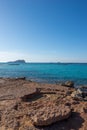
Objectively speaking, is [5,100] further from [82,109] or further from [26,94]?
[82,109]

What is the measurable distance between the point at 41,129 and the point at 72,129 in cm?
102

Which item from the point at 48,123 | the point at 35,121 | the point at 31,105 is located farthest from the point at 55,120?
the point at 31,105

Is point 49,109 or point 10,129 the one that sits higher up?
point 49,109

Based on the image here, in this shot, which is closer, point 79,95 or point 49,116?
point 49,116

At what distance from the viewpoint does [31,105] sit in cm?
889

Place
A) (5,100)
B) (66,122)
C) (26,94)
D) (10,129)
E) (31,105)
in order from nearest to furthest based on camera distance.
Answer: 1. (10,129)
2. (66,122)
3. (31,105)
4. (5,100)
5. (26,94)

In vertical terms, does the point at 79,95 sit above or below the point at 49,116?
below

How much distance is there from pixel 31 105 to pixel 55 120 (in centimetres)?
229

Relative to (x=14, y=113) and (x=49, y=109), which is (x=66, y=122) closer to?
(x=49, y=109)

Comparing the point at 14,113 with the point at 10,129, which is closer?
the point at 10,129

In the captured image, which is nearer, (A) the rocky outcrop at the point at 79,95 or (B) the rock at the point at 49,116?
(B) the rock at the point at 49,116

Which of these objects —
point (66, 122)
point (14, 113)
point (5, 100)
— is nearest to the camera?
point (66, 122)

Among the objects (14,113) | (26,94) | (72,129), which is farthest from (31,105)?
(72,129)

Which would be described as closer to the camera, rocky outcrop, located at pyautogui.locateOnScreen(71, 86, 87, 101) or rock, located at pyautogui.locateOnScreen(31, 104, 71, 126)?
rock, located at pyautogui.locateOnScreen(31, 104, 71, 126)
